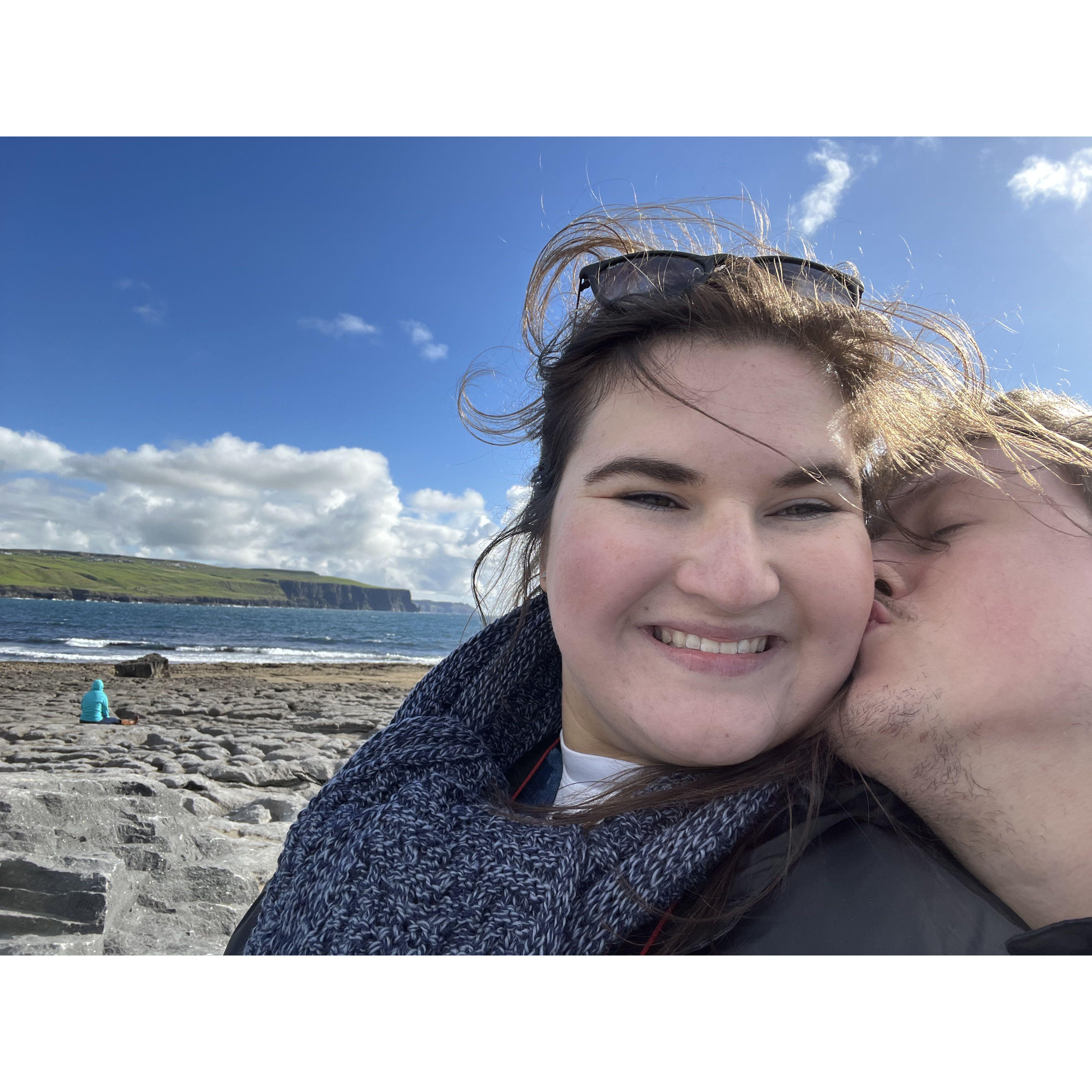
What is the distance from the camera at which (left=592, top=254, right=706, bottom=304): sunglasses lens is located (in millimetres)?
1396

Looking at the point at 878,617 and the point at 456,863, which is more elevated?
the point at 878,617

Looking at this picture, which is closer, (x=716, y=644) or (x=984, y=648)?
(x=984, y=648)

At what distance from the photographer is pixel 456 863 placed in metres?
1.20

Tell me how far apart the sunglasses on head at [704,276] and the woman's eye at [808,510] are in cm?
45

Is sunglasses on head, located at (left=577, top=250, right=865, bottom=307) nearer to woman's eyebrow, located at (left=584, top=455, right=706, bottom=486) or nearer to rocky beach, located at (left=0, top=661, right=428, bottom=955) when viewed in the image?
woman's eyebrow, located at (left=584, top=455, right=706, bottom=486)

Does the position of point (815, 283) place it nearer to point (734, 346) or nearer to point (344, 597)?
point (734, 346)

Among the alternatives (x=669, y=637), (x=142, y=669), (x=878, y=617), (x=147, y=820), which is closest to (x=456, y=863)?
(x=669, y=637)

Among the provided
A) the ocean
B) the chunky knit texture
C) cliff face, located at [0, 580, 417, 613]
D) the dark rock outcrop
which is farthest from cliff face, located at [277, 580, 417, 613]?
the chunky knit texture

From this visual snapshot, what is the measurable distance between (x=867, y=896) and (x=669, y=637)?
0.50 metres

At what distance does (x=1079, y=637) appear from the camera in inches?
41.9

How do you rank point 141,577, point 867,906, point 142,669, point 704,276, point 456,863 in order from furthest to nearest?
point 141,577 < point 142,669 < point 704,276 < point 456,863 < point 867,906

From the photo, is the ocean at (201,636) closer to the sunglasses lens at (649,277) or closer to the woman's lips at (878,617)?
the sunglasses lens at (649,277)

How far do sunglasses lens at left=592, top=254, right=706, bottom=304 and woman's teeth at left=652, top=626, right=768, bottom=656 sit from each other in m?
0.68

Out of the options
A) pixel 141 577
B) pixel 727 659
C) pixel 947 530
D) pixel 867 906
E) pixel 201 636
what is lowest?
pixel 867 906
